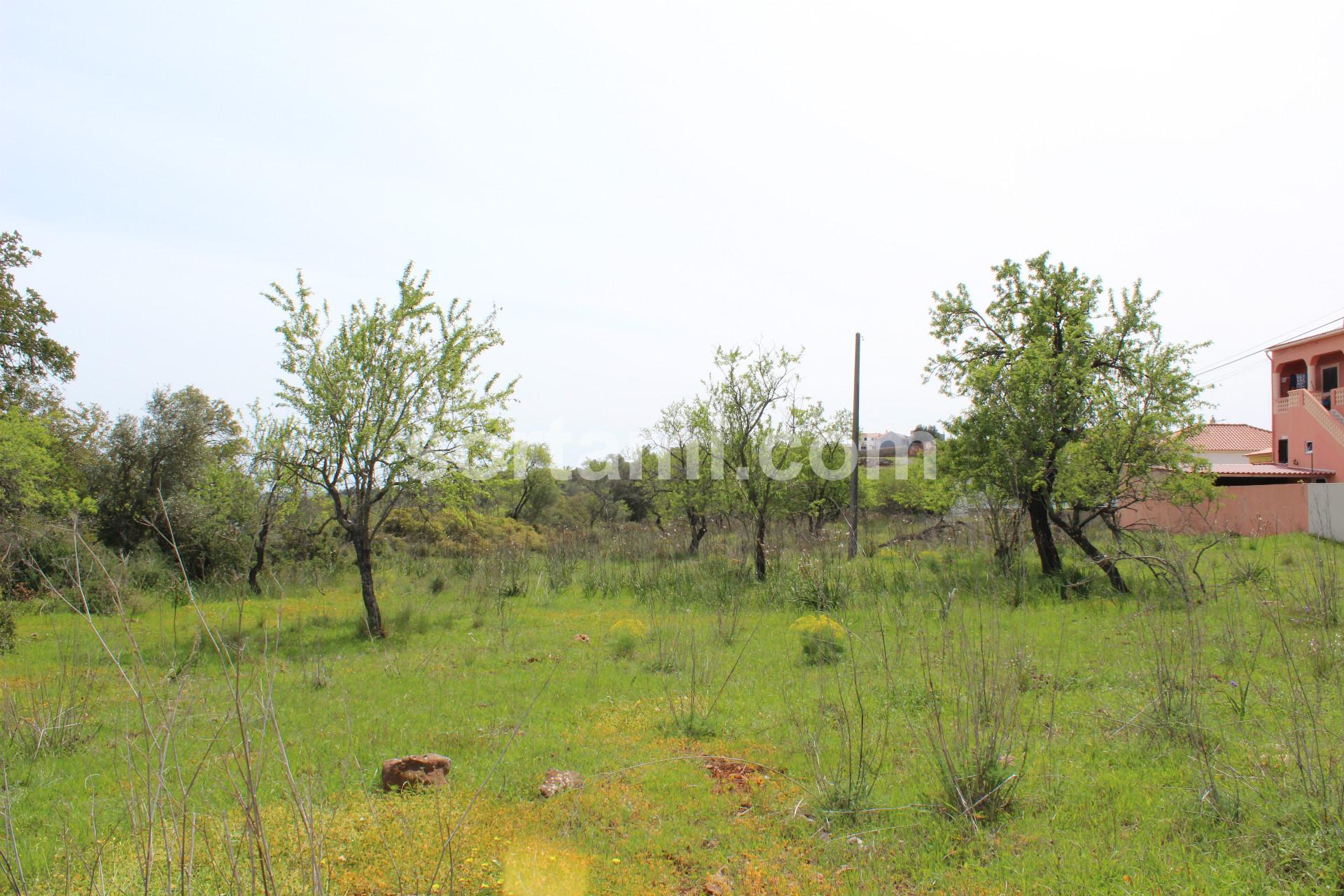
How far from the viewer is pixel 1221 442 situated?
118 feet

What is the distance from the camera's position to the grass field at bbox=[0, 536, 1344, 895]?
3.39 m

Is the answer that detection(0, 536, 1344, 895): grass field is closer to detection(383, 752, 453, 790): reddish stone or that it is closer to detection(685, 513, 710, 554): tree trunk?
detection(383, 752, 453, 790): reddish stone

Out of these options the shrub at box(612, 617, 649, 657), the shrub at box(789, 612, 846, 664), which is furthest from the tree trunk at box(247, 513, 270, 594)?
the shrub at box(789, 612, 846, 664)

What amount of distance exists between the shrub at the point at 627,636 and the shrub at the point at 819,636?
2070 millimetres

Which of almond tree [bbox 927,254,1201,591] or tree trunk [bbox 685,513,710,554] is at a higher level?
almond tree [bbox 927,254,1201,591]

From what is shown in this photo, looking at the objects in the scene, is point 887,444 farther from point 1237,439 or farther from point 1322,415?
point 1322,415

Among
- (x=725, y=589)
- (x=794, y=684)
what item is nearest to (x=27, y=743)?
(x=794, y=684)

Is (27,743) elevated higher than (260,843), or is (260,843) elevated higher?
(260,843)

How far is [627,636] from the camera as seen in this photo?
9.56m

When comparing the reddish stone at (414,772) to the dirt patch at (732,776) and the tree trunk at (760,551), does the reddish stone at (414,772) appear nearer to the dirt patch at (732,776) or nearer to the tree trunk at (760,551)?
the dirt patch at (732,776)

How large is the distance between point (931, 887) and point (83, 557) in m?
17.1

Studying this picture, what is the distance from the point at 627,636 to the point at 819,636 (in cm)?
294

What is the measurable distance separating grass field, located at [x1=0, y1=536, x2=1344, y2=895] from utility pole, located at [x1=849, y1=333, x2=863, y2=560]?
7.28m

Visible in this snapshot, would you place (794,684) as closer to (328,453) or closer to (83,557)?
(328,453)
